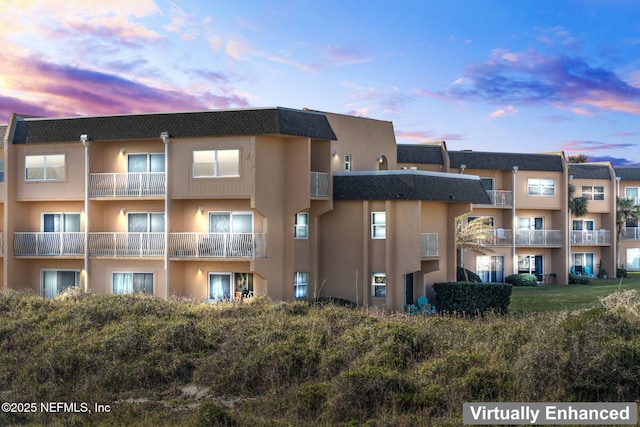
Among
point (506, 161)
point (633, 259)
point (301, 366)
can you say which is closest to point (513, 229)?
point (506, 161)

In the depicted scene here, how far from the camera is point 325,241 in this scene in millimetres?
40531

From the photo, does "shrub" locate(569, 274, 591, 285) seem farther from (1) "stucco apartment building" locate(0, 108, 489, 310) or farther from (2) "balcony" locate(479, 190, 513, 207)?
(1) "stucco apartment building" locate(0, 108, 489, 310)

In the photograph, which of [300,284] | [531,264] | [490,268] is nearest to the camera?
[300,284]

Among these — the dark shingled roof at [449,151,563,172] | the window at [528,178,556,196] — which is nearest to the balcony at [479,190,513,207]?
the dark shingled roof at [449,151,563,172]

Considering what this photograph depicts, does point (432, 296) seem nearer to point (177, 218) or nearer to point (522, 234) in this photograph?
point (177, 218)

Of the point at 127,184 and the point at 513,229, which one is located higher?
the point at 127,184

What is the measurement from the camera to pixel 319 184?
39.4 metres

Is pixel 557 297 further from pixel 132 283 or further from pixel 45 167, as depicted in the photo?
pixel 45 167

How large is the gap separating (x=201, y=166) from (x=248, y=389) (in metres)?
16.3

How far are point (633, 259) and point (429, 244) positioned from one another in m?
39.5

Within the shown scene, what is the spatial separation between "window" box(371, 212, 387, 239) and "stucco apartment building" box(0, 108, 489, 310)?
2.4 inches

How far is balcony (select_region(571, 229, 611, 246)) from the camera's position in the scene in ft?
211

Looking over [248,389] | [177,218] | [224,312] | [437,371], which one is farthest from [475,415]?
[177,218]

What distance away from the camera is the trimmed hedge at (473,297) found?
1574 inches
